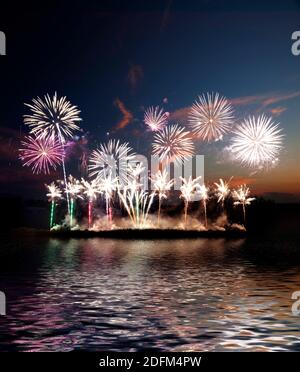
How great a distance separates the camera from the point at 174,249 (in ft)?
239

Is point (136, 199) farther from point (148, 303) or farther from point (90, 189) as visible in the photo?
point (148, 303)

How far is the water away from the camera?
71.7 ft

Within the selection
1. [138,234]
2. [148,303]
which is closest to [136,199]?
[138,234]

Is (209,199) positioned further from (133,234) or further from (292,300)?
(292,300)

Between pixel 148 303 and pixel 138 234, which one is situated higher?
pixel 138 234

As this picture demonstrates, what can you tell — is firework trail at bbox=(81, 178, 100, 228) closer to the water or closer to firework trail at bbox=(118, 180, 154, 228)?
firework trail at bbox=(118, 180, 154, 228)

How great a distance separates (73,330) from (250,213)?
105 metres

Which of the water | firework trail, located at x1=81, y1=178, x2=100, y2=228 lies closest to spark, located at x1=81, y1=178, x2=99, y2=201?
firework trail, located at x1=81, y1=178, x2=100, y2=228

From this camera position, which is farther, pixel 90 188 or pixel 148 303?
pixel 90 188

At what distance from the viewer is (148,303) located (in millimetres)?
31016

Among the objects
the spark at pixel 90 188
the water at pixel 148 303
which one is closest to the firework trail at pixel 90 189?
the spark at pixel 90 188

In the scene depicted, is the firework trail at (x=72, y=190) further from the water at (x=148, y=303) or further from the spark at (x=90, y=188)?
the water at (x=148, y=303)

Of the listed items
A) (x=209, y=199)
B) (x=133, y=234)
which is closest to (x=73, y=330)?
(x=133, y=234)

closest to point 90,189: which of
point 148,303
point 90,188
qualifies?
point 90,188
